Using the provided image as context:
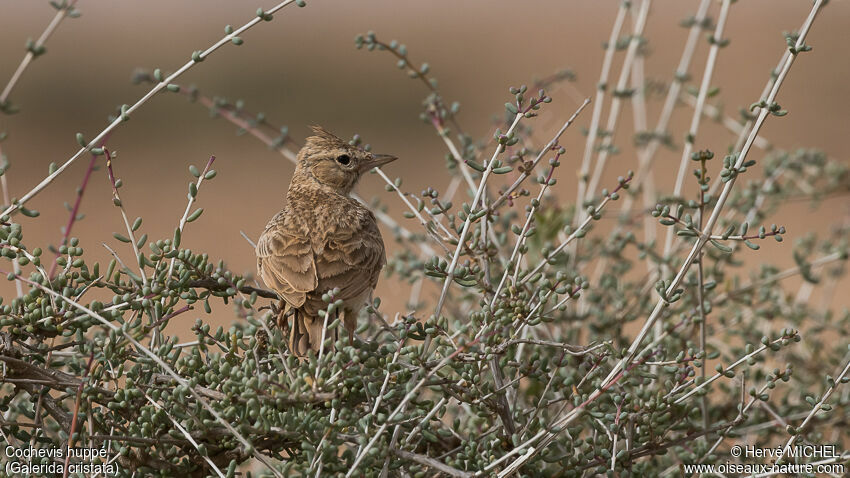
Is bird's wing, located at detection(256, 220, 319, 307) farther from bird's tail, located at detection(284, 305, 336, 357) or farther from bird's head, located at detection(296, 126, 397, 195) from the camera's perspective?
bird's head, located at detection(296, 126, 397, 195)

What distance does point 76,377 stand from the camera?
2.32 metres

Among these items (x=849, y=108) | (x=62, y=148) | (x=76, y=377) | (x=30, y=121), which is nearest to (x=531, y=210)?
(x=76, y=377)

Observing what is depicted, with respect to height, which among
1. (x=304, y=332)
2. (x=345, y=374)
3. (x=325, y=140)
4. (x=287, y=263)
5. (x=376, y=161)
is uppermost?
(x=325, y=140)

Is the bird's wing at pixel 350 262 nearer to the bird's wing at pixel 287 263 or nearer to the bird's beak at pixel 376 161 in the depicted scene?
the bird's wing at pixel 287 263

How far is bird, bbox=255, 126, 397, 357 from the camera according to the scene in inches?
115

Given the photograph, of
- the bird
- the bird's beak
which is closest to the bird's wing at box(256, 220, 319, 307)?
the bird

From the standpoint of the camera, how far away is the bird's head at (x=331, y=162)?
3896 mm

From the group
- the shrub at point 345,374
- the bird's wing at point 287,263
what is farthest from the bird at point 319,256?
the shrub at point 345,374

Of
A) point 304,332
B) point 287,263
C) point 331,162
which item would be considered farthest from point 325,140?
point 304,332

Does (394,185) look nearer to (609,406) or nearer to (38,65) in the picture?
(609,406)

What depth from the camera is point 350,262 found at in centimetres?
313

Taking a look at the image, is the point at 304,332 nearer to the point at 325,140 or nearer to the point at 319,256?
the point at 319,256

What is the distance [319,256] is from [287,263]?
0.14 m

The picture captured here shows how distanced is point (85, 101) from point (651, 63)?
8.38 meters
